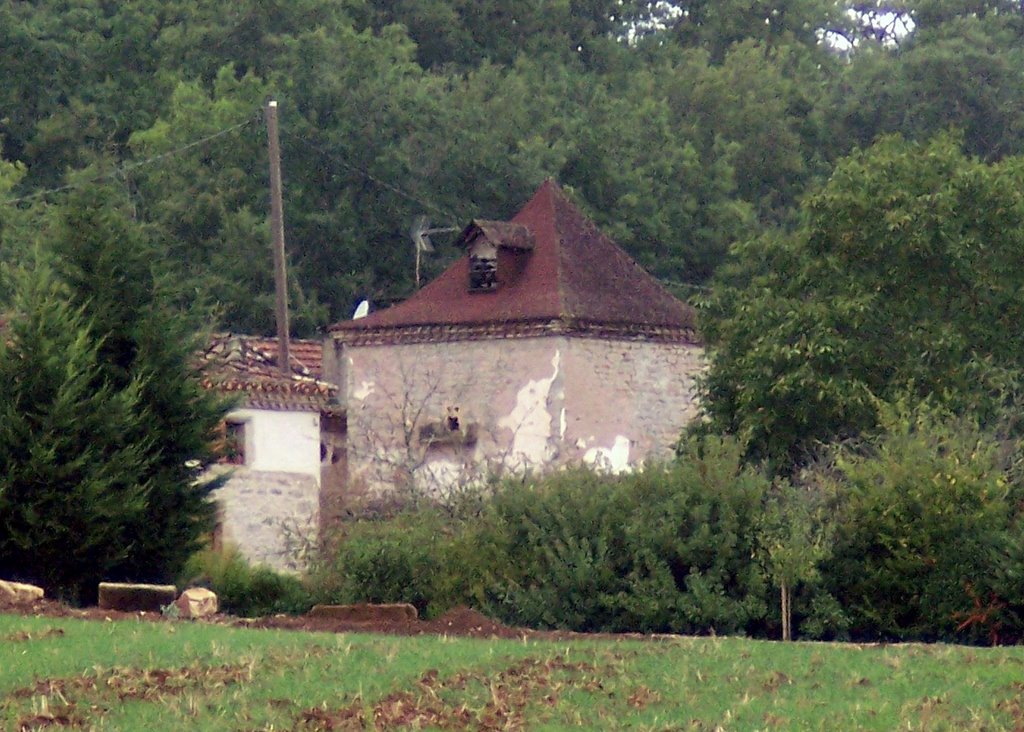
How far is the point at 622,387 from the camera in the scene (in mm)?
40562

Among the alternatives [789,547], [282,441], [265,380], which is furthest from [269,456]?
[789,547]

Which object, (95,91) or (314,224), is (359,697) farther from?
(95,91)

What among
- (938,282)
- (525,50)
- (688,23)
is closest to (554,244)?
(938,282)

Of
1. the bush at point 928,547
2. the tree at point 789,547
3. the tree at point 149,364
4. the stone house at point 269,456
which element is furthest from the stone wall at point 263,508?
the bush at point 928,547

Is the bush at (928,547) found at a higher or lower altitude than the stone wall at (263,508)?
lower

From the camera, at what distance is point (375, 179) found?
5378 cm

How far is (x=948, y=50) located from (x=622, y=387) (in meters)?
26.8

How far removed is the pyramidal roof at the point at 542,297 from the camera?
1597 inches

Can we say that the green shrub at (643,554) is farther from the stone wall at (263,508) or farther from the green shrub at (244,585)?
the stone wall at (263,508)

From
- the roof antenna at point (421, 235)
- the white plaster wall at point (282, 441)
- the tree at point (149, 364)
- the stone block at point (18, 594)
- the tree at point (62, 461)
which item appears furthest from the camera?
the roof antenna at point (421, 235)

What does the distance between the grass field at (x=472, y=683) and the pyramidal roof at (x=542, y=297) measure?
24834 millimetres

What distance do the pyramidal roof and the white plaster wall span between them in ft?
15.0

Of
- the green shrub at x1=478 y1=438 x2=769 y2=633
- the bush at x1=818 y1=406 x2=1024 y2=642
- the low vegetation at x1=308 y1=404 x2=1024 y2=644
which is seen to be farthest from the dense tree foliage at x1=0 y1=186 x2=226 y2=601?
the bush at x1=818 y1=406 x2=1024 y2=642

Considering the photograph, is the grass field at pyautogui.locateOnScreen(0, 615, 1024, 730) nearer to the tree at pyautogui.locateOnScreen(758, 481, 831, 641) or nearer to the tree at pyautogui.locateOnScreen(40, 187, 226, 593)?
the tree at pyautogui.locateOnScreen(758, 481, 831, 641)
